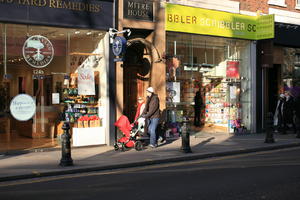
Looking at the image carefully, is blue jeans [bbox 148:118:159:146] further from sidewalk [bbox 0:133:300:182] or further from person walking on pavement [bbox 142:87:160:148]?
sidewalk [bbox 0:133:300:182]

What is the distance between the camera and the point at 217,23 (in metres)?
16.7

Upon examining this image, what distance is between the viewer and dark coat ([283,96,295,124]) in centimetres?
1784

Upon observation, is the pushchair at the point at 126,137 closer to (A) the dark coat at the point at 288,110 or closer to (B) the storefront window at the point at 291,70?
(A) the dark coat at the point at 288,110

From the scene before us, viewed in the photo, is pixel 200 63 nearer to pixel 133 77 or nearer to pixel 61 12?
pixel 133 77

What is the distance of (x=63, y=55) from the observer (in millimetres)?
Result: 13359

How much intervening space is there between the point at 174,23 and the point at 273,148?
5576 millimetres

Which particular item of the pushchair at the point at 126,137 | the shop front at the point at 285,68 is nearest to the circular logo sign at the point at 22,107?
the pushchair at the point at 126,137

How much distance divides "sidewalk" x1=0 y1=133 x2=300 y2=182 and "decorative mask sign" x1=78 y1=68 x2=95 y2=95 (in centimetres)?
185

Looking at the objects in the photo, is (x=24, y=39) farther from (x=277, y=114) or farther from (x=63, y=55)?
(x=277, y=114)

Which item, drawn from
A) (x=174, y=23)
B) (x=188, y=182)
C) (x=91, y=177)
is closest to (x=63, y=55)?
(x=174, y=23)

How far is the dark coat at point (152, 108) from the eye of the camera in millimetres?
13172

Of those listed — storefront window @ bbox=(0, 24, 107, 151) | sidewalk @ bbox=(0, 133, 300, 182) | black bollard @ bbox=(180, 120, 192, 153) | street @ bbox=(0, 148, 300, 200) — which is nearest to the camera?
street @ bbox=(0, 148, 300, 200)

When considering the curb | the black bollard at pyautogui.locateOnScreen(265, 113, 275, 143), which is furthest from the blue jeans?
the black bollard at pyautogui.locateOnScreen(265, 113, 275, 143)

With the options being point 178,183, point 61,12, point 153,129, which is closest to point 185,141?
point 153,129
